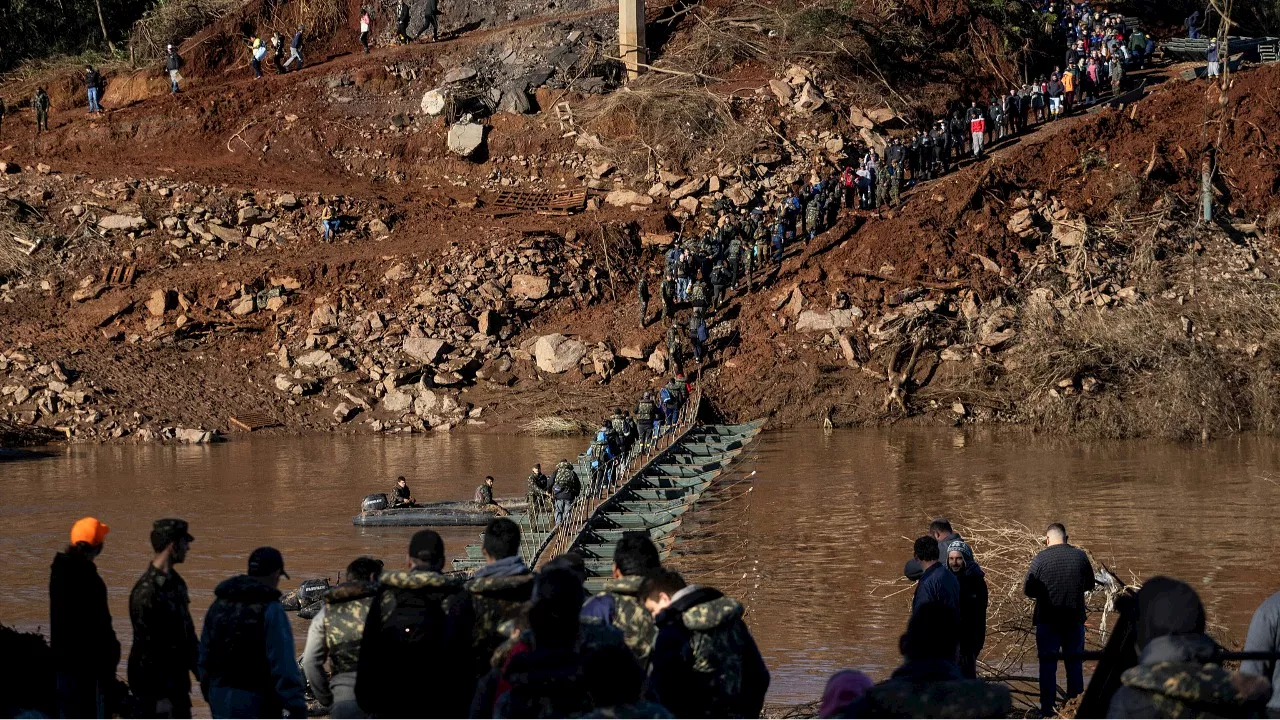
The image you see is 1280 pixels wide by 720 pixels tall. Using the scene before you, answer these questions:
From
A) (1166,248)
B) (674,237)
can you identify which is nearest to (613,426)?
(674,237)

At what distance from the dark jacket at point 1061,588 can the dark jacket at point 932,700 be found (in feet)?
14.9

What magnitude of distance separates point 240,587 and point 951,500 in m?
16.1

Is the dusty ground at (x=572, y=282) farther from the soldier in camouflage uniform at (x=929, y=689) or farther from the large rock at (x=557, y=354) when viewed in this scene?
the soldier in camouflage uniform at (x=929, y=689)

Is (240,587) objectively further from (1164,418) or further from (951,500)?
(1164,418)

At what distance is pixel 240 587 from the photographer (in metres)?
6.27

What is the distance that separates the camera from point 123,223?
3309cm

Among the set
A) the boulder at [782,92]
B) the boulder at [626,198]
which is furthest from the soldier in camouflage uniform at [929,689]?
the boulder at [782,92]

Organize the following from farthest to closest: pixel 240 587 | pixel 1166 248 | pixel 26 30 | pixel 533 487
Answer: pixel 26 30
pixel 1166 248
pixel 533 487
pixel 240 587

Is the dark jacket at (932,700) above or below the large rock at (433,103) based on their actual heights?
below

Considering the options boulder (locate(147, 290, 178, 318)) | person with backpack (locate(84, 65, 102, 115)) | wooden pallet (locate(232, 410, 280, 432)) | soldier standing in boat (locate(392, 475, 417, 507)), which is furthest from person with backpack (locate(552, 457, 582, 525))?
person with backpack (locate(84, 65, 102, 115))

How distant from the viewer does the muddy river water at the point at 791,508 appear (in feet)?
50.2

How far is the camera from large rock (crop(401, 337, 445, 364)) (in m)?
29.3

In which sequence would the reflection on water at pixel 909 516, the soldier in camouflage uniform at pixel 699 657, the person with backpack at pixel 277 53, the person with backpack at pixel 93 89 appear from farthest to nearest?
the person with backpack at pixel 277 53 < the person with backpack at pixel 93 89 < the reflection on water at pixel 909 516 < the soldier in camouflage uniform at pixel 699 657

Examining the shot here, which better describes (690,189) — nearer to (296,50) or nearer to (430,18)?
(430,18)
